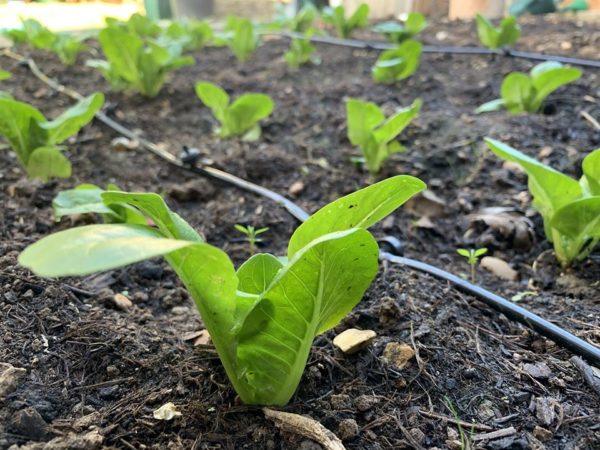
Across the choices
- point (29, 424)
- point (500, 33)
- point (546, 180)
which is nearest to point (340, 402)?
point (29, 424)

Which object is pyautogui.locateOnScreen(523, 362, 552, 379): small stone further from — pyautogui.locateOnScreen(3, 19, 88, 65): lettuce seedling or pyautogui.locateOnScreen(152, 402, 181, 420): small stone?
pyautogui.locateOnScreen(3, 19, 88, 65): lettuce seedling

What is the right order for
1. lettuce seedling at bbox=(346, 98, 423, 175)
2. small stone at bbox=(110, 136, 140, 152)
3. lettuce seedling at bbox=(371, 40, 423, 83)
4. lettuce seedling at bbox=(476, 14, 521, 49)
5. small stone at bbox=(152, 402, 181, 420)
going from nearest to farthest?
small stone at bbox=(152, 402, 181, 420)
lettuce seedling at bbox=(346, 98, 423, 175)
small stone at bbox=(110, 136, 140, 152)
lettuce seedling at bbox=(371, 40, 423, 83)
lettuce seedling at bbox=(476, 14, 521, 49)

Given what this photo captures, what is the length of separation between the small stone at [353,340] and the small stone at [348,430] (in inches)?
6.7

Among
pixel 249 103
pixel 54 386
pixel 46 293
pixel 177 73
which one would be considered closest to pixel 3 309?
pixel 46 293

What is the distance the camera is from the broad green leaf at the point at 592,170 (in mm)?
1195

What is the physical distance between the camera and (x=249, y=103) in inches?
85.9

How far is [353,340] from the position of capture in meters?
0.98

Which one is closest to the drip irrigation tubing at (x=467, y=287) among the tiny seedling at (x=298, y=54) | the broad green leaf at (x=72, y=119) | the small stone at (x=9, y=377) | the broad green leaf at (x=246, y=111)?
the broad green leaf at (x=246, y=111)

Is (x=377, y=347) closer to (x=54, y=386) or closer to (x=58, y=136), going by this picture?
(x=54, y=386)

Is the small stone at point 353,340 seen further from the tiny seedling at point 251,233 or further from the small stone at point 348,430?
the tiny seedling at point 251,233

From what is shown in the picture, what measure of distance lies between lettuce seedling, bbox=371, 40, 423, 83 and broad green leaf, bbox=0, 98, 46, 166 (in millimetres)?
1646

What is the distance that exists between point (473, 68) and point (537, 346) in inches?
97.7

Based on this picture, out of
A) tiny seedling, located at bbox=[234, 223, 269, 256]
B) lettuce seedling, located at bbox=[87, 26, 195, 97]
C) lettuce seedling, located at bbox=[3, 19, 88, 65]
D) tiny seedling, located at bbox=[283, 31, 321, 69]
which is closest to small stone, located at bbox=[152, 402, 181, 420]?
tiny seedling, located at bbox=[234, 223, 269, 256]

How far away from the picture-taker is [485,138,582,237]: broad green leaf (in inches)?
48.1
